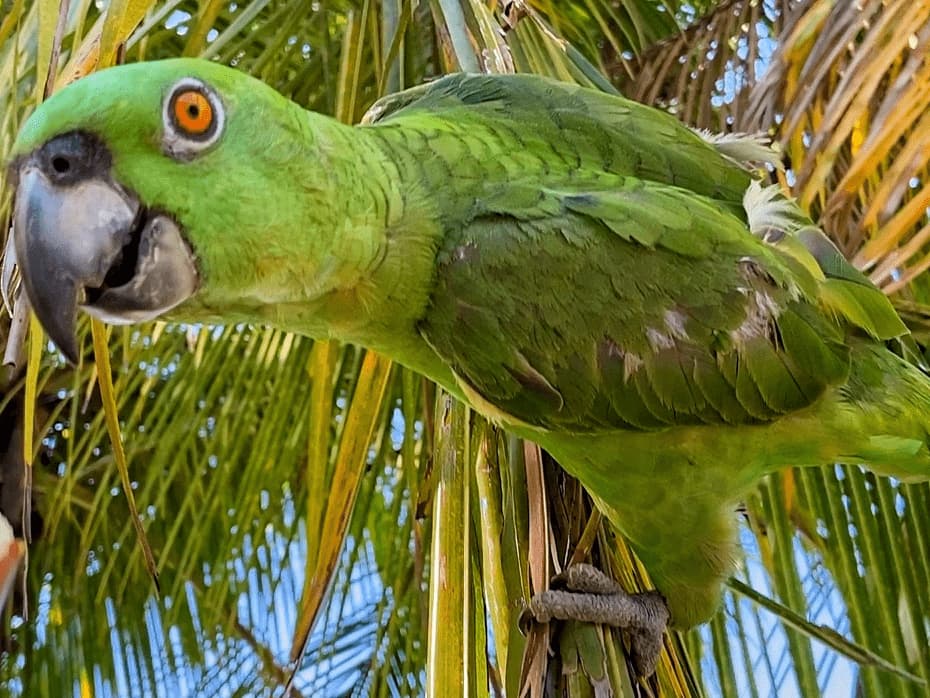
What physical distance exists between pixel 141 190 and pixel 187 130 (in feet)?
0.12

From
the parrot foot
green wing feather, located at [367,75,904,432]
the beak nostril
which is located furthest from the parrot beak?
the parrot foot

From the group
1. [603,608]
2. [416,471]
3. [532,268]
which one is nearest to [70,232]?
[532,268]

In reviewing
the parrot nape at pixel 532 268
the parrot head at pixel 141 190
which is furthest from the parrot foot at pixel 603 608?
the parrot head at pixel 141 190

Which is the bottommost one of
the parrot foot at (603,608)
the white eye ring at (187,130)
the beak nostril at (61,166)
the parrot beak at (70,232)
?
the parrot foot at (603,608)

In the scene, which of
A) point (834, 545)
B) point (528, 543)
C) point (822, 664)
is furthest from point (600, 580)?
point (822, 664)

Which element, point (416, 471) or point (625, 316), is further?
point (416, 471)

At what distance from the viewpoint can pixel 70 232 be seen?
1.27 feet

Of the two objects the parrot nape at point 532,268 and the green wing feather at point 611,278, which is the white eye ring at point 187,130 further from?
the green wing feather at point 611,278

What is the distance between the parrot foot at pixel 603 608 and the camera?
0.55m

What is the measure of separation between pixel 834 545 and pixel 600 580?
41cm

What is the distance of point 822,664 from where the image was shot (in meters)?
1.10

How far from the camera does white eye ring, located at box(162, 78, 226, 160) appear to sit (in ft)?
1.31

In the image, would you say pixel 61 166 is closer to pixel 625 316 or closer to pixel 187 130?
pixel 187 130

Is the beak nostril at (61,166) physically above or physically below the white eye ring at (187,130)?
below
